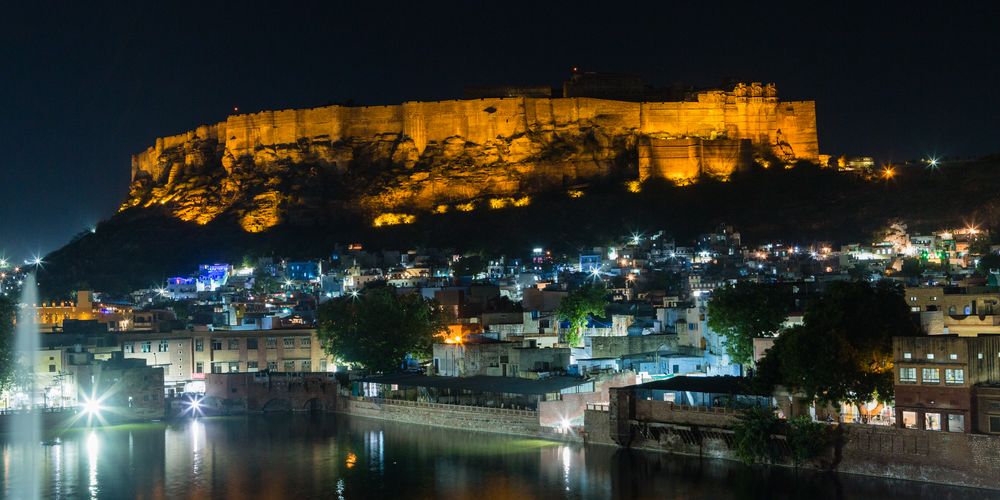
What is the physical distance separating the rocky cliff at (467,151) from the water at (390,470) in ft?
196

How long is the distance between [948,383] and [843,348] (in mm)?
3533

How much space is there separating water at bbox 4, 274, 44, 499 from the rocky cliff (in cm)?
4743

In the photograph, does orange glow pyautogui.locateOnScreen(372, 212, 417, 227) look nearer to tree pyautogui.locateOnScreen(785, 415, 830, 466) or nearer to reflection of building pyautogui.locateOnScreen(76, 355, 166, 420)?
reflection of building pyautogui.locateOnScreen(76, 355, 166, 420)

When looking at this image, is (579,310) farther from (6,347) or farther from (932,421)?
(932,421)

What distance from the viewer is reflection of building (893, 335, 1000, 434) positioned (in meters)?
32.4

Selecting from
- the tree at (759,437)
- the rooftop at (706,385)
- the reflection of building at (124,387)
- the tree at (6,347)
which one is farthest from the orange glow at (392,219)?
the tree at (759,437)

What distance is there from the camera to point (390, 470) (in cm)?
3988

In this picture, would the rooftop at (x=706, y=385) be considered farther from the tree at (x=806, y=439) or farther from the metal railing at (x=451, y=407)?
the metal railing at (x=451, y=407)

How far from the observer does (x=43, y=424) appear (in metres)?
48.8

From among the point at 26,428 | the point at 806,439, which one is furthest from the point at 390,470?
the point at 26,428

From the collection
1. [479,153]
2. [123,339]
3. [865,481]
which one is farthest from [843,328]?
[479,153]

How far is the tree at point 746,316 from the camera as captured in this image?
1800 inches

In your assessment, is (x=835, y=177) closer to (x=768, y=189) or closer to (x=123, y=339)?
(x=768, y=189)

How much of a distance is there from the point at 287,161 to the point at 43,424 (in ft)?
212
